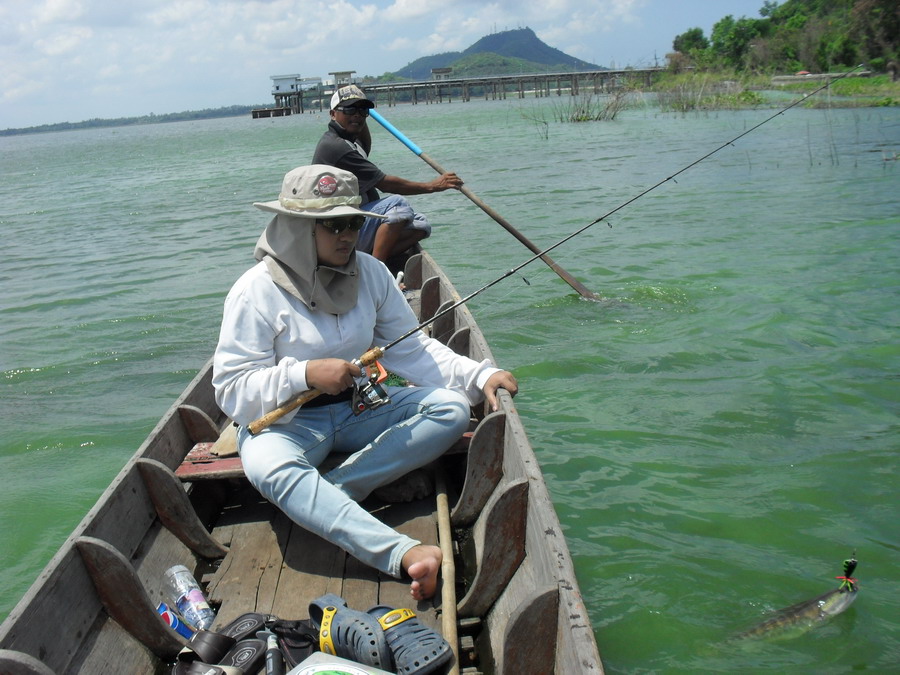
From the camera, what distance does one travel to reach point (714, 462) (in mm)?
5074

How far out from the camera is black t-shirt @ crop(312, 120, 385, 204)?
18.9 ft

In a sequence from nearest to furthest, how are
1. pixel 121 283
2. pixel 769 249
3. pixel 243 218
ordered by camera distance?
pixel 769 249 < pixel 121 283 < pixel 243 218

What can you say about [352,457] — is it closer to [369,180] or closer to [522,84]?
[369,180]

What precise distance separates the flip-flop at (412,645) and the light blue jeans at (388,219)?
4263mm

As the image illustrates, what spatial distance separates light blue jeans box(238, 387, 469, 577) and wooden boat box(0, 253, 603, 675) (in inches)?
6.6

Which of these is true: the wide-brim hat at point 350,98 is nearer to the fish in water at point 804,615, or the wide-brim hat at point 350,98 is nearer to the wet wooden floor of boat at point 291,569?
the wet wooden floor of boat at point 291,569

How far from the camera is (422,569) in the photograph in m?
2.69

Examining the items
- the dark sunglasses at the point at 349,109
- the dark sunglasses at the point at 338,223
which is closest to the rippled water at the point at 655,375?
the dark sunglasses at the point at 338,223

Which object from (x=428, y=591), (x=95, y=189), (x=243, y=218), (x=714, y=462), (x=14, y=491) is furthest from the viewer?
(x=95, y=189)

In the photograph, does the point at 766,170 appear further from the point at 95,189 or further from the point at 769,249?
the point at 95,189

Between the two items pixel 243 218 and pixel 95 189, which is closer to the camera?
pixel 243 218

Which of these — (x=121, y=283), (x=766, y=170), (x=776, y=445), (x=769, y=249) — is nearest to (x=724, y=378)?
(x=776, y=445)

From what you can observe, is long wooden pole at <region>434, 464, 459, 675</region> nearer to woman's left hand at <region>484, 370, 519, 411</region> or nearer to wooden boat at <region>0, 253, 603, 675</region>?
wooden boat at <region>0, 253, 603, 675</region>

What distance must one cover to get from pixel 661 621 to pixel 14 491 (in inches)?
182
